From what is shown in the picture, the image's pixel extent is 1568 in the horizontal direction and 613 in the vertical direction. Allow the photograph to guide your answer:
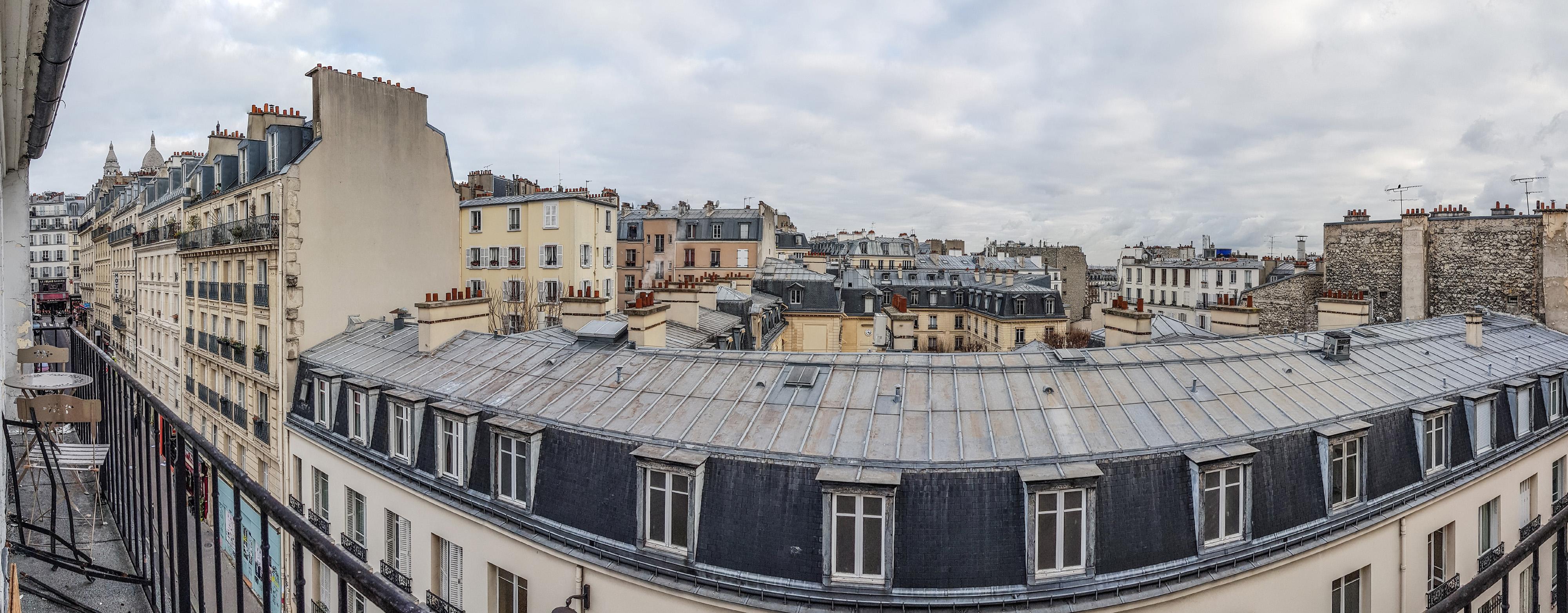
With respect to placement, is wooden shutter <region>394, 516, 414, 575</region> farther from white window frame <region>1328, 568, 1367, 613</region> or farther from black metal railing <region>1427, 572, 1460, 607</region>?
black metal railing <region>1427, 572, 1460, 607</region>

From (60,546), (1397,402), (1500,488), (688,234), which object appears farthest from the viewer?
(688,234)

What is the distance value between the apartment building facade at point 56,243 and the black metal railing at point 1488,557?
3588 inches

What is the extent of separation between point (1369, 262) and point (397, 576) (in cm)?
3714

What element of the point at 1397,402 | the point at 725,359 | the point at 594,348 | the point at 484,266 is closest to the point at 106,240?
the point at 484,266

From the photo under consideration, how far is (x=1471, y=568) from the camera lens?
11.5 metres

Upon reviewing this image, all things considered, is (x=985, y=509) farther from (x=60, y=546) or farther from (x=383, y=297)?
(x=383, y=297)

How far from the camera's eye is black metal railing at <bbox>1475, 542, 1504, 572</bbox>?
11.7 meters

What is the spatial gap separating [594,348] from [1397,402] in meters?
13.1

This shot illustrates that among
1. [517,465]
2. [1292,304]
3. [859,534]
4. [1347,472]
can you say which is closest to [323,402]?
[517,465]

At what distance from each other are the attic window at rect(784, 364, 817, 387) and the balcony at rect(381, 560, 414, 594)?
22.7 feet

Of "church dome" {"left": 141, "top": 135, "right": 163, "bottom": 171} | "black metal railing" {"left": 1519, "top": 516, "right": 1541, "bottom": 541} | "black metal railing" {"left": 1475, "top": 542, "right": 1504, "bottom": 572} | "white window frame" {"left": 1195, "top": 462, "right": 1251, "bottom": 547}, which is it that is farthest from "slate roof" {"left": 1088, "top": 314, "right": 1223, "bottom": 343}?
"church dome" {"left": 141, "top": 135, "right": 163, "bottom": 171}

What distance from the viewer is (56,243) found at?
71.1 meters

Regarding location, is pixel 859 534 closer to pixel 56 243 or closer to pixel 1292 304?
pixel 1292 304

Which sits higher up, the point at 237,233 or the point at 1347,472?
the point at 237,233
